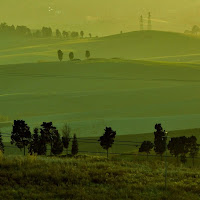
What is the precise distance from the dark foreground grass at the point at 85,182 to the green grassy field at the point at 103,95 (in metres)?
65.4

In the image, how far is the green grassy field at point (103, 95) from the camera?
334 feet

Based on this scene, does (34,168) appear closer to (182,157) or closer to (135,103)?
(182,157)

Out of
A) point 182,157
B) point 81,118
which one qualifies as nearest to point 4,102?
point 81,118

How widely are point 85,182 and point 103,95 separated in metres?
115

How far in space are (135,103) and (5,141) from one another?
47.0m

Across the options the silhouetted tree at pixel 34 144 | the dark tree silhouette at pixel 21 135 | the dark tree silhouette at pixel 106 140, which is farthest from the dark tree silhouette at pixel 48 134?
the dark tree silhouette at pixel 106 140

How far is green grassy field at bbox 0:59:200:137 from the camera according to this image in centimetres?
10188

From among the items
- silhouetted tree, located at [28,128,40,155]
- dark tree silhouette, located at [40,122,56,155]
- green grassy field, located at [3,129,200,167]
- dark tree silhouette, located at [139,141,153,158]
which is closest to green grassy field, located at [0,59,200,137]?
green grassy field, located at [3,129,200,167]

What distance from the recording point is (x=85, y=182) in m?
22.0

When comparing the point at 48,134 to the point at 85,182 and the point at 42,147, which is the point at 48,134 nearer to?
the point at 42,147

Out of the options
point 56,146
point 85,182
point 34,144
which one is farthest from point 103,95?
point 85,182

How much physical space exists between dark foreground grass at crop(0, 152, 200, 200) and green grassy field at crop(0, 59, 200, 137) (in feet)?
215

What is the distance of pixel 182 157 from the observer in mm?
77062

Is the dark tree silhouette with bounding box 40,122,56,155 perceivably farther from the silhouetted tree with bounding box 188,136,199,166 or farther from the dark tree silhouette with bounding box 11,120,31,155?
the silhouetted tree with bounding box 188,136,199,166
